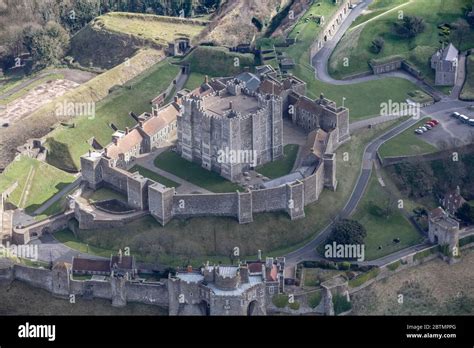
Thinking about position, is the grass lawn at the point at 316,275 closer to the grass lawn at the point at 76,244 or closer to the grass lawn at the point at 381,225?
the grass lawn at the point at 381,225

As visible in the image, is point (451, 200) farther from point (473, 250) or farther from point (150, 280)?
point (150, 280)

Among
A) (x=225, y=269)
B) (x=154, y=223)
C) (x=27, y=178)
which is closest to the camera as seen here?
(x=225, y=269)

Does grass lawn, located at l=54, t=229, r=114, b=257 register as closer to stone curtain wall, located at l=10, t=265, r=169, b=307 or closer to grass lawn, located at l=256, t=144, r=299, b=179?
stone curtain wall, located at l=10, t=265, r=169, b=307

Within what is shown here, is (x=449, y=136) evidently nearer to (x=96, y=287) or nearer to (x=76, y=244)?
(x=76, y=244)

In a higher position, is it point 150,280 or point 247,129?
point 247,129

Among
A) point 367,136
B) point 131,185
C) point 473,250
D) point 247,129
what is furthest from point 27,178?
point 473,250

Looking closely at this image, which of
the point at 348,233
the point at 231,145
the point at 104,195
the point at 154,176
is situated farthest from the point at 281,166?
the point at 104,195
